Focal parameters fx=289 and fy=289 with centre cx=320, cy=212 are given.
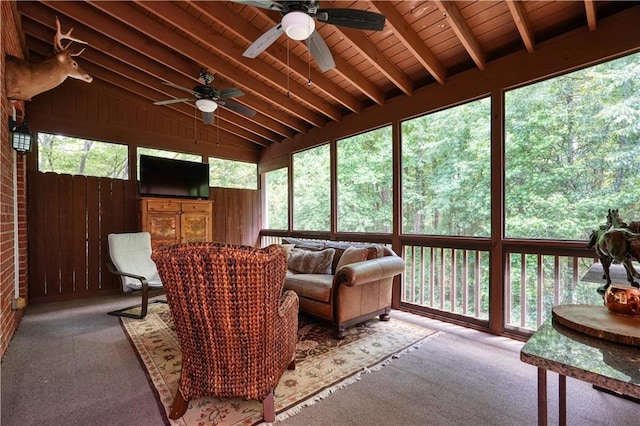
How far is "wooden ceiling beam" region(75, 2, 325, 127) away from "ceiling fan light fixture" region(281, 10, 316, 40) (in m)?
2.17

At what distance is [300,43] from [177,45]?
1.48 meters

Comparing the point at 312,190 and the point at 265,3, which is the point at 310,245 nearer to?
the point at 312,190

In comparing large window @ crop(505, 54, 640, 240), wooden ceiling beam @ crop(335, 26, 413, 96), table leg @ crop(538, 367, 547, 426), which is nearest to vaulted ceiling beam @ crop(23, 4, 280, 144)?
wooden ceiling beam @ crop(335, 26, 413, 96)

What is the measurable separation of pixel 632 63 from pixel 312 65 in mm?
A: 3126

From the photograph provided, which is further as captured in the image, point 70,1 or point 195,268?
point 70,1

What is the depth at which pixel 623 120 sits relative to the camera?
2.44 metres

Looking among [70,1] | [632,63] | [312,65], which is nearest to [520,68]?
[632,63]

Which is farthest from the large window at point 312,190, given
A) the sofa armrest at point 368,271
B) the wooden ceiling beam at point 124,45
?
the sofa armrest at point 368,271

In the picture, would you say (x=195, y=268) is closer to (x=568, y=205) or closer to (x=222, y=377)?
(x=222, y=377)

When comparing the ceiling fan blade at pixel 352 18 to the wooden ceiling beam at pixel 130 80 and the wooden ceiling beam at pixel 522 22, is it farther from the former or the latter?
the wooden ceiling beam at pixel 130 80

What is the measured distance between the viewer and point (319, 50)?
2420 mm

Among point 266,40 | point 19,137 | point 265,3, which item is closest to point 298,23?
point 265,3

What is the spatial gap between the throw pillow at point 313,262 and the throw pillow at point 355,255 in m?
0.27

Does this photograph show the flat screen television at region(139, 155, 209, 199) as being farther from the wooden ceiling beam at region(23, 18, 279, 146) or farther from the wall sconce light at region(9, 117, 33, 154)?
the wall sconce light at region(9, 117, 33, 154)
